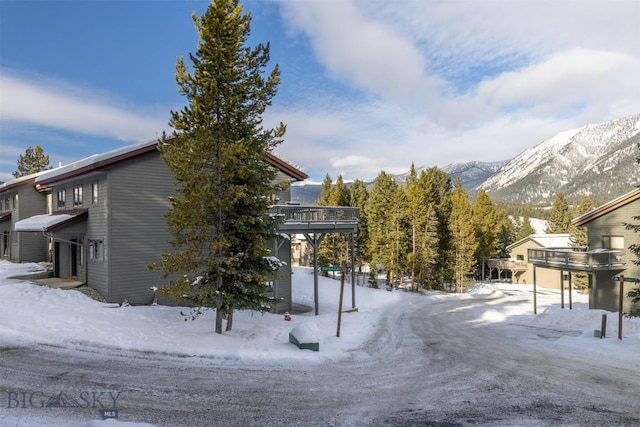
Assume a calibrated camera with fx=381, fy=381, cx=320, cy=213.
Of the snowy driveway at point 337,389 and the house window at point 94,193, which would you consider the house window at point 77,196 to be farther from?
the snowy driveway at point 337,389

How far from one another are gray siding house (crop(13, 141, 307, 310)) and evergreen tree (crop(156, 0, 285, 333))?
6.64m

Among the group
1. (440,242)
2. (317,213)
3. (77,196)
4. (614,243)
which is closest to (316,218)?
(317,213)

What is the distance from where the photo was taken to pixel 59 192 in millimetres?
24484

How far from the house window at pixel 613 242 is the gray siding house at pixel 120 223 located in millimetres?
30141

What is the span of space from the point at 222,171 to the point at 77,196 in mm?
13391

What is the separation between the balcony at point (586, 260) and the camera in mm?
25516

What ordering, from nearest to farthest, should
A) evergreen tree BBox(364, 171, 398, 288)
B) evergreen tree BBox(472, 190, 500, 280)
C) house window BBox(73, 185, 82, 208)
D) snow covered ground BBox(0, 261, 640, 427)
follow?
snow covered ground BBox(0, 261, 640, 427) < house window BBox(73, 185, 82, 208) < evergreen tree BBox(364, 171, 398, 288) < evergreen tree BBox(472, 190, 500, 280)

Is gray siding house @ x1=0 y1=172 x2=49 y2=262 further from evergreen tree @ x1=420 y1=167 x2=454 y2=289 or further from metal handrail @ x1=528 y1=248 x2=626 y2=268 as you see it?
metal handrail @ x1=528 y1=248 x2=626 y2=268

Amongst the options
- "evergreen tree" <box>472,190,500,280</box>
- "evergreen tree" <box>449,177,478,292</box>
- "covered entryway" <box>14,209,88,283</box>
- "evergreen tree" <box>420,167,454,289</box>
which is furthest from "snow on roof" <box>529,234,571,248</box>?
"covered entryway" <box>14,209,88,283</box>

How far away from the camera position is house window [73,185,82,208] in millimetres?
21828

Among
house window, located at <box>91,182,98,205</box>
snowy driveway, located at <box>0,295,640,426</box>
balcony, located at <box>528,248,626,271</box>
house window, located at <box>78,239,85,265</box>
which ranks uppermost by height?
house window, located at <box>91,182,98,205</box>

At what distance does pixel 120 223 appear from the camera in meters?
18.8

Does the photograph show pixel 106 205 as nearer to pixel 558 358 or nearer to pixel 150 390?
pixel 150 390

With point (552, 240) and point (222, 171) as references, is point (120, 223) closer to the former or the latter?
point (222, 171)
